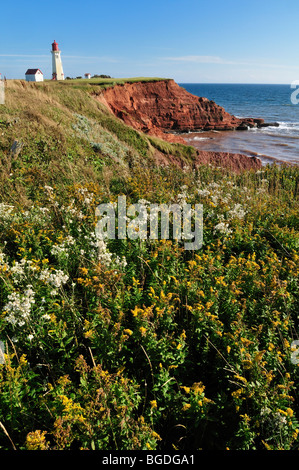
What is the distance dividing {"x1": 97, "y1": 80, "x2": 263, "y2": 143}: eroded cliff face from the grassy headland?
37.9m

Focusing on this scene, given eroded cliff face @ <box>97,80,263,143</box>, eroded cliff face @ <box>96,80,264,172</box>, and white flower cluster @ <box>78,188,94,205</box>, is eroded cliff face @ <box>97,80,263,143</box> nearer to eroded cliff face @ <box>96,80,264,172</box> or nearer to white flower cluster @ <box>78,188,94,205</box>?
eroded cliff face @ <box>96,80,264,172</box>

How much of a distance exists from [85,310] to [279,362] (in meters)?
2.79

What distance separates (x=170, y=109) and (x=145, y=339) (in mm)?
58520

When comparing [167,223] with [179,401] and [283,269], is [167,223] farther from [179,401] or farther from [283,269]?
[179,401]

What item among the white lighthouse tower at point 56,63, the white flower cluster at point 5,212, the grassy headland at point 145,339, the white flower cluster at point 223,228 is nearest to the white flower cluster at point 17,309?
the grassy headland at point 145,339

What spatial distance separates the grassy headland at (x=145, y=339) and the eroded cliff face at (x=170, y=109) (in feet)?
124

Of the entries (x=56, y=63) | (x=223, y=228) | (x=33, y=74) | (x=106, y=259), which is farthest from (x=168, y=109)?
(x=106, y=259)

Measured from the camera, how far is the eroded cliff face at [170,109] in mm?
44031

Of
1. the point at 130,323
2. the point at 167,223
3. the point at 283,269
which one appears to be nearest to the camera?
the point at 130,323

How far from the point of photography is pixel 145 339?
3.50 m

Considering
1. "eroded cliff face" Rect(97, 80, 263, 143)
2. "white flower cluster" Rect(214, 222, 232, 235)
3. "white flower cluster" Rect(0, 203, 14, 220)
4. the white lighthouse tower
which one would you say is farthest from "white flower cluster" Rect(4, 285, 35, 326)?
the white lighthouse tower

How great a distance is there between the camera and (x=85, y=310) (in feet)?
14.5

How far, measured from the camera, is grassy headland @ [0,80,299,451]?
2805mm
